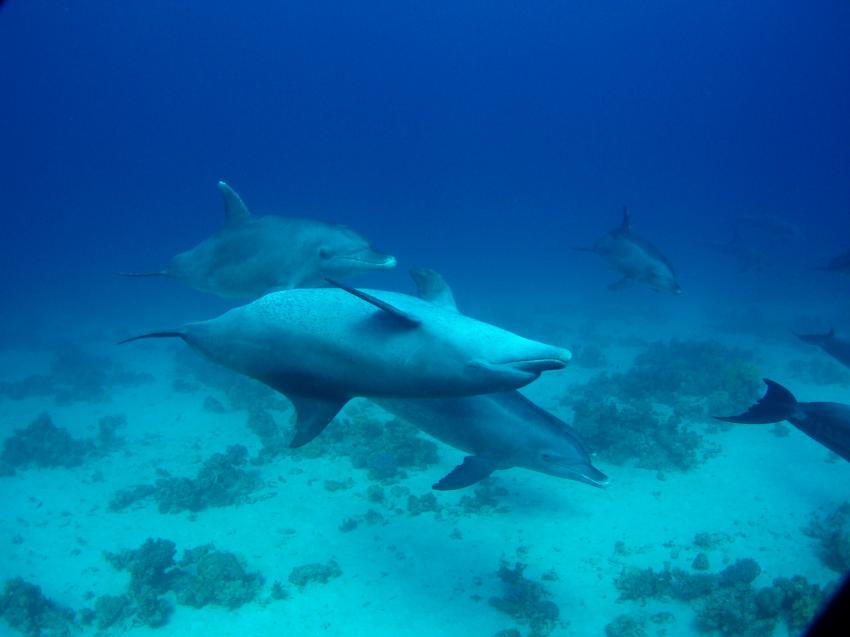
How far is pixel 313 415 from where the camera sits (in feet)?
11.8

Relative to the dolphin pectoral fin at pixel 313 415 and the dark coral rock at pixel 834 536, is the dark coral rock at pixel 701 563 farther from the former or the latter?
the dolphin pectoral fin at pixel 313 415

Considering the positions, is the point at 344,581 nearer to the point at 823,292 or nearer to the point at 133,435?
the point at 133,435

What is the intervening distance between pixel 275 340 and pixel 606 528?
19.9 feet

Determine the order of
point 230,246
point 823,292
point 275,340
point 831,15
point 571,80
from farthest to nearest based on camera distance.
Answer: point 571,80 < point 831,15 < point 823,292 < point 230,246 < point 275,340

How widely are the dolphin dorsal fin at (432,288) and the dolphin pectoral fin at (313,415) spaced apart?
Answer: 3.86ft

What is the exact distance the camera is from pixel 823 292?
88.8ft

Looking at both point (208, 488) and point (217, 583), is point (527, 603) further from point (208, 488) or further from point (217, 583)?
point (208, 488)

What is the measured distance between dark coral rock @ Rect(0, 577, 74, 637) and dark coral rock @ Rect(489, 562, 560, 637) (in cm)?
553

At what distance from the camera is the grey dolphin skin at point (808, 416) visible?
623 centimetres

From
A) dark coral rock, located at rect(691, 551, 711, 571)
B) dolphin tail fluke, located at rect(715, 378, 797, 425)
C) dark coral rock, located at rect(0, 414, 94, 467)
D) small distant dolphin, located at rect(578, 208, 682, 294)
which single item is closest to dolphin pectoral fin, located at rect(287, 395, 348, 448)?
dolphin tail fluke, located at rect(715, 378, 797, 425)

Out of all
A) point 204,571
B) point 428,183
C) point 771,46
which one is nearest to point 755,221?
point 204,571

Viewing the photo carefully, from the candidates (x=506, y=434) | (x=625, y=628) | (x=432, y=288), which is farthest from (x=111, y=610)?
(x=625, y=628)

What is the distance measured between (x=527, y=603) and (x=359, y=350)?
456cm

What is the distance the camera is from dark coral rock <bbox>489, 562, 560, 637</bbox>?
5918 millimetres
